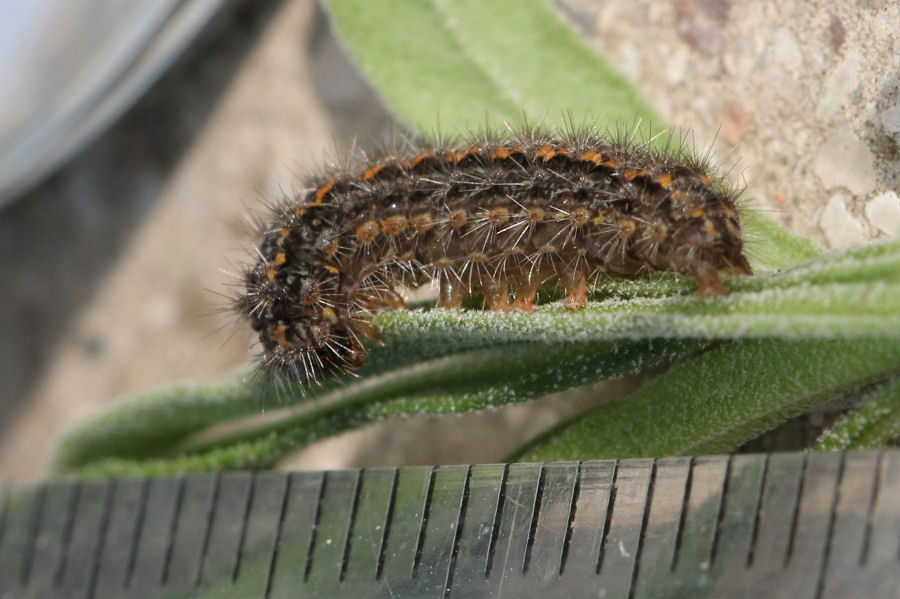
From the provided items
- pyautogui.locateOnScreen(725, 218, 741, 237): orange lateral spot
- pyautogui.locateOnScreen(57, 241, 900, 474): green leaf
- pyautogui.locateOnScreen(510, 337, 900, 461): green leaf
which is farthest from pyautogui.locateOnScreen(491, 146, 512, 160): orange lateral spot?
pyautogui.locateOnScreen(510, 337, 900, 461): green leaf

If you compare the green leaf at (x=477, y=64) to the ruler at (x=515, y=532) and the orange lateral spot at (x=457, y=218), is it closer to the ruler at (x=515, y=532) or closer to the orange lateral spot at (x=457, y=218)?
the orange lateral spot at (x=457, y=218)

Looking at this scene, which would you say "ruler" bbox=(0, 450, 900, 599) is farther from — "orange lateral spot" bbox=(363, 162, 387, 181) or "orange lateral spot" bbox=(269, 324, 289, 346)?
"orange lateral spot" bbox=(363, 162, 387, 181)

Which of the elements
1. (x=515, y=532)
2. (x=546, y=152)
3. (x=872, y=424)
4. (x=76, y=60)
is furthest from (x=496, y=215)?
(x=76, y=60)

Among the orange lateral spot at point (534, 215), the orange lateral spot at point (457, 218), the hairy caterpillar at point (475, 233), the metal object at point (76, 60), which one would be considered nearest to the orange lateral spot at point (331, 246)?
the hairy caterpillar at point (475, 233)

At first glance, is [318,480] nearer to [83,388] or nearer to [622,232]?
[622,232]

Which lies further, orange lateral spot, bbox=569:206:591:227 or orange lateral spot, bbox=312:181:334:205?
orange lateral spot, bbox=312:181:334:205

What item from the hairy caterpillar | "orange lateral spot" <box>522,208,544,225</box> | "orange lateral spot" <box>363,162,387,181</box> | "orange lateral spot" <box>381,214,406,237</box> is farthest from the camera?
"orange lateral spot" <box>363,162,387,181</box>
